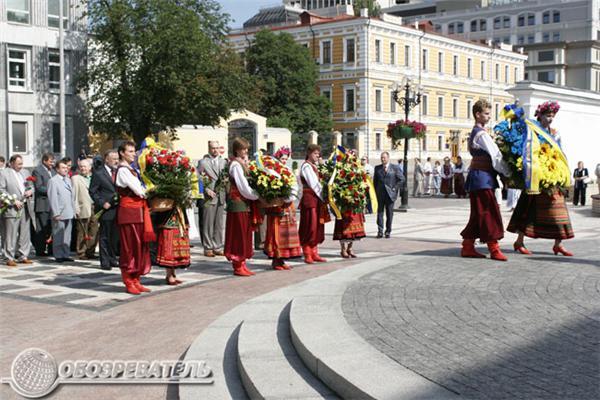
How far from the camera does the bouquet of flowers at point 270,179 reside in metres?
10.9

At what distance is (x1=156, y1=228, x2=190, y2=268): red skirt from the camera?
9859mm

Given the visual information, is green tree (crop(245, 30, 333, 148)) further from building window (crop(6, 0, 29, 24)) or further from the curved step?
the curved step

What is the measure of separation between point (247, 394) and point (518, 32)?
102 meters

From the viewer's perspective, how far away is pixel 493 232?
1027 cm

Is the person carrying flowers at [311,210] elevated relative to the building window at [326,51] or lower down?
lower down

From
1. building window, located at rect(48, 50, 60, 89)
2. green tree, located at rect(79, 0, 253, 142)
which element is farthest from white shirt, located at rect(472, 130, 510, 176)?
building window, located at rect(48, 50, 60, 89)

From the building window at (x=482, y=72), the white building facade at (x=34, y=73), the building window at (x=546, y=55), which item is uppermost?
the building window at (x=546, y=55)

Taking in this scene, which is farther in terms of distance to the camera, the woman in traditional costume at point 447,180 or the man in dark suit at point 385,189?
the woman in traditional costume at point 447,180

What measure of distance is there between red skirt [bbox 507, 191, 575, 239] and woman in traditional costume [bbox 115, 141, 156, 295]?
5388 mm

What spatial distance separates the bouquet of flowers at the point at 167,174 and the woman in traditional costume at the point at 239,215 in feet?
3.44

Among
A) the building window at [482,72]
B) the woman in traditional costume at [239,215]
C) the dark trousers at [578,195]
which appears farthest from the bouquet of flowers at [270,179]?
the building window at [482,72]

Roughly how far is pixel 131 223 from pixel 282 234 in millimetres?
2586

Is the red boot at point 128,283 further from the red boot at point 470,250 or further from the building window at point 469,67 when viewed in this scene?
the building window at point 469,67

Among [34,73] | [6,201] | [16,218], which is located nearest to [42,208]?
[16,218]
